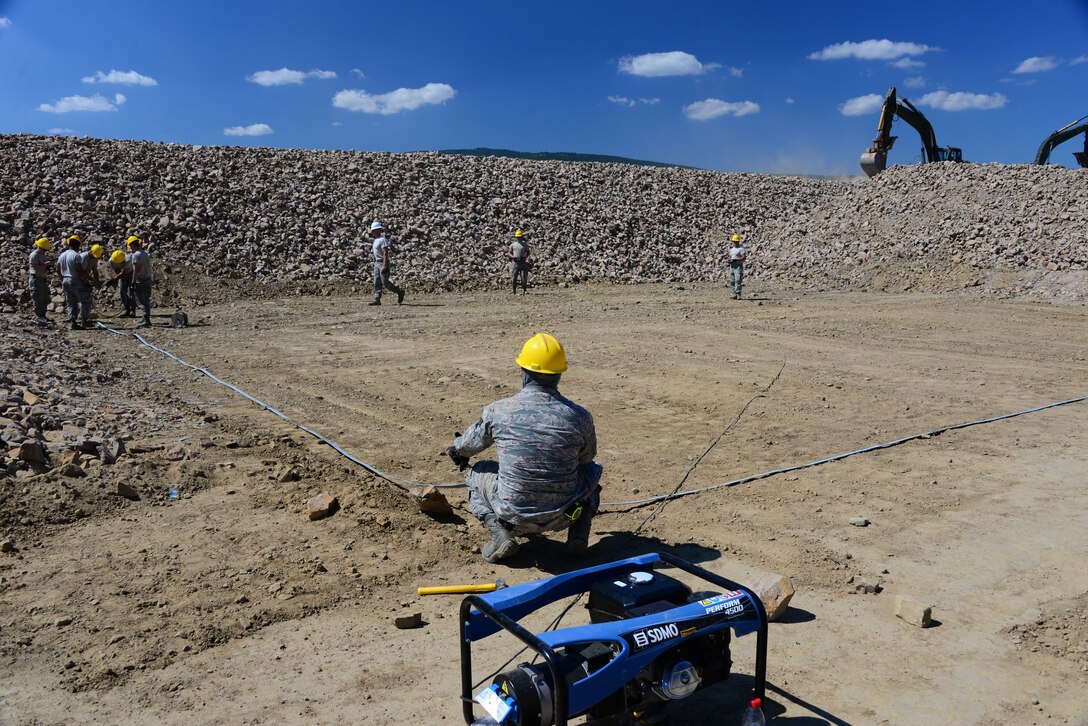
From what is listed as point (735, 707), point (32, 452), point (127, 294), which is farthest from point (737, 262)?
point (735, 707)

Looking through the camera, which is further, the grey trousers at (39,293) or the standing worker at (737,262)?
the standing worker at (737,262)

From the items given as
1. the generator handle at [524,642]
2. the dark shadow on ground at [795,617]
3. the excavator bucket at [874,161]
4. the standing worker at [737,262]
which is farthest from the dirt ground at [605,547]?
the excavator bucket at [874,161]

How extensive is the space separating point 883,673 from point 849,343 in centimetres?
983

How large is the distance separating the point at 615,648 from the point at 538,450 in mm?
1892

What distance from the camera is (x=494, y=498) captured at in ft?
16.9

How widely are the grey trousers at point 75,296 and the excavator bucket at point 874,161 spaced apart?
26438 mm

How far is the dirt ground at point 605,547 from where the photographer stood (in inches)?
153

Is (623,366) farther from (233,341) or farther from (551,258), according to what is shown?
(551,258)

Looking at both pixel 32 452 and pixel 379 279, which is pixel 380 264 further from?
pixel 32 452

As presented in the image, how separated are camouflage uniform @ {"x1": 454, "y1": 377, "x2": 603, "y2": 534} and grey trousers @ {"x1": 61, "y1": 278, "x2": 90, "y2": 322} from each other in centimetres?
1254

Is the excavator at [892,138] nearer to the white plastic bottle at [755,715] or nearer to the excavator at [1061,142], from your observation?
the excavator at [1061,142]

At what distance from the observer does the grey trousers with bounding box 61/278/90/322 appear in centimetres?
1480

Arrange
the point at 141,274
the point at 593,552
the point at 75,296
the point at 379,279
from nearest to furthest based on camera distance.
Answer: the point at 593,552 < the point at 75,296 < the point at 141,274 < the point at 379,279

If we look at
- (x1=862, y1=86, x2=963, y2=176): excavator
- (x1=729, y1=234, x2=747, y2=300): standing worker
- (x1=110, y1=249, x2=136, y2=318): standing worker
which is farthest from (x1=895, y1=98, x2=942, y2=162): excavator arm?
(x1=110, y1=249, x2=136, y2=318): standing worker
